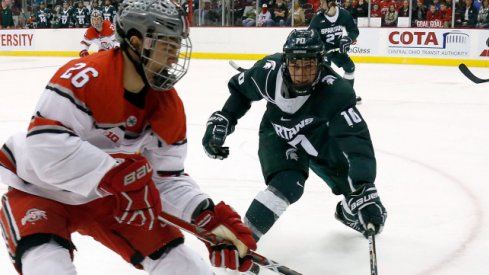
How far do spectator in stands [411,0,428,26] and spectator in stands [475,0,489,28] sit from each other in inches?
34.1

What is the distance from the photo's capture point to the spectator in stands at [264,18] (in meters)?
12.1

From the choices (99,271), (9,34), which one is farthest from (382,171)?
(9,34)

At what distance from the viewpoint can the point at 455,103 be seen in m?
6.86

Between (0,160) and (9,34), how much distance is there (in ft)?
43.9

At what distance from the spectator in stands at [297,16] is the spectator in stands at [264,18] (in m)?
0.34

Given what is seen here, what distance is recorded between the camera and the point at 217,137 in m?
2.62

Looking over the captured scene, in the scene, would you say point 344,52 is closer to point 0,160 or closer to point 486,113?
point 486,113

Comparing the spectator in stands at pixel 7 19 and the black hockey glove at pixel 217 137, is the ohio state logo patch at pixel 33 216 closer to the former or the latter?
the black hockey glove at pixel 217 137

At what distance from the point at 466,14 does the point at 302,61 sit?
29.0 ft

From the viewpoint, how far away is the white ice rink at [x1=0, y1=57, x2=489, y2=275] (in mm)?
2650

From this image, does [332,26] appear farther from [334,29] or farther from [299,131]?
[299,131]

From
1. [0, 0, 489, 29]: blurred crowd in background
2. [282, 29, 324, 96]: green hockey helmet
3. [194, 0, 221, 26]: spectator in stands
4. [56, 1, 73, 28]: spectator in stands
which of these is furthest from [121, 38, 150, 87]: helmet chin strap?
[56, 1, 73, 28]: spectator in stands

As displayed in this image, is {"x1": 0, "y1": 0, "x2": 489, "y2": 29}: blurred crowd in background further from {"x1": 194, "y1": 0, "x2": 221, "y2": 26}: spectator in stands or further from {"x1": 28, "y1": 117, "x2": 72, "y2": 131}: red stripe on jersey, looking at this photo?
{"x1": 28, "y1": 117, "x2": 72, "y2": 131}: red stripe on jersey

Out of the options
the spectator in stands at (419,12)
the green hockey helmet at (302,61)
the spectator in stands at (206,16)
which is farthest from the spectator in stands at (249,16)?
the green hockey helmet at (302,61)
